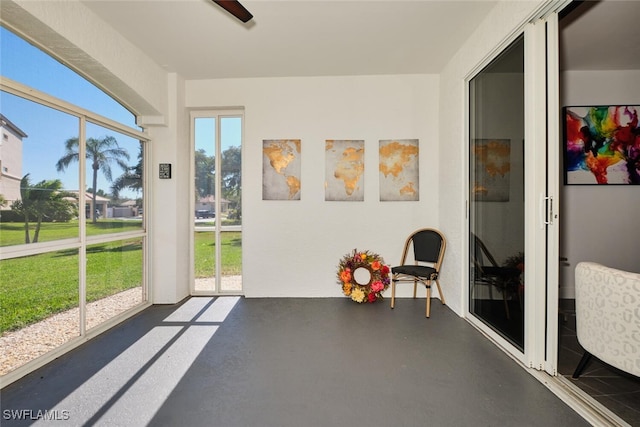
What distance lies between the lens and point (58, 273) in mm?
2357

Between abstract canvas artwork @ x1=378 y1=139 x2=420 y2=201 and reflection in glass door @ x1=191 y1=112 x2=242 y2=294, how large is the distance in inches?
81.5

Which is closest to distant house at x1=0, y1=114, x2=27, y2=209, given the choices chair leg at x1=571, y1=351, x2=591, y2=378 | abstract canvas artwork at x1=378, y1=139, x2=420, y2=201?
abstract canvas artwork at x1=378, y1=139, x2=420, y2=201

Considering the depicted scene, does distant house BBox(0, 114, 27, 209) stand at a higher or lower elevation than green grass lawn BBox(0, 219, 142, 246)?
higher

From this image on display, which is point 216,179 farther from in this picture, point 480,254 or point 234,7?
point 480,254

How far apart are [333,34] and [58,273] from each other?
342 centimetres

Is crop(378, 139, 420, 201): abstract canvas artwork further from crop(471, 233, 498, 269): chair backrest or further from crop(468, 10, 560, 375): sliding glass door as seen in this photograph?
crop(471, 233, 498, 269): chair backrest

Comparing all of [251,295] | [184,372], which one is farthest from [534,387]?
[251,295]

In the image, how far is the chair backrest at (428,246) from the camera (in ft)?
11.1

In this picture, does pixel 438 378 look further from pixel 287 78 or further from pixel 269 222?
pixel 287 78

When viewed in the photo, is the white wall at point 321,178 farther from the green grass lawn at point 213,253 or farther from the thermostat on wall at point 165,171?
the thermostat on wall at point 165,171

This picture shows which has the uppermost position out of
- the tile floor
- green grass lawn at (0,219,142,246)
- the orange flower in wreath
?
green grass lawn at (0,219,142,246)

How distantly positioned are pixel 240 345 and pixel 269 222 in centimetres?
170

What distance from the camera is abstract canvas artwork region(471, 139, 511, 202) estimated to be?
2.41 metres

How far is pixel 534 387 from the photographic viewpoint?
185cm
